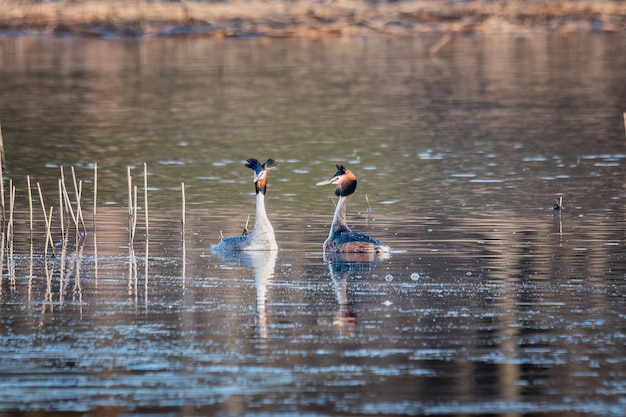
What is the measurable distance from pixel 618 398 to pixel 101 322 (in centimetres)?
461

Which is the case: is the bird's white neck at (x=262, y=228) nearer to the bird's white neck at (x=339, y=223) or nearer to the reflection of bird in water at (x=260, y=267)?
the reflection of bird in water at (x=260, y=267)

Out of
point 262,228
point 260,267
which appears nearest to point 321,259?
point 260,267

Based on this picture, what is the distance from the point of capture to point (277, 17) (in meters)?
49.2

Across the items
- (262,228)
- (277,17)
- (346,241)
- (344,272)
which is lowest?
(344,272)

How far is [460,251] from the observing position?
620 inches

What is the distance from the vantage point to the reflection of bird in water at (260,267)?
1238 centimetres

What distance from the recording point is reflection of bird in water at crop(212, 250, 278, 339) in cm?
1238

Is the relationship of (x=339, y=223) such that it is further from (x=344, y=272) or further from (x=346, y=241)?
(x=344, y=272)

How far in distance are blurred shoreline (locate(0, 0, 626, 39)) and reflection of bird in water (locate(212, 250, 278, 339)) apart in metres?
33.2

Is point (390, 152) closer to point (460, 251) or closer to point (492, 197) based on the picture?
point (492, 197)

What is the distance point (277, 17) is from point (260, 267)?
115 feet

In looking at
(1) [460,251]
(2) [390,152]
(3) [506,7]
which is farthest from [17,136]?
(3) [506,7]

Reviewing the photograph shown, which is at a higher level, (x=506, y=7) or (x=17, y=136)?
(x=506, y=7)

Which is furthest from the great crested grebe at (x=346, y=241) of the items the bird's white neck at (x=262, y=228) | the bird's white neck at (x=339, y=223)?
the bird's white neck at (x=262, y=228)
